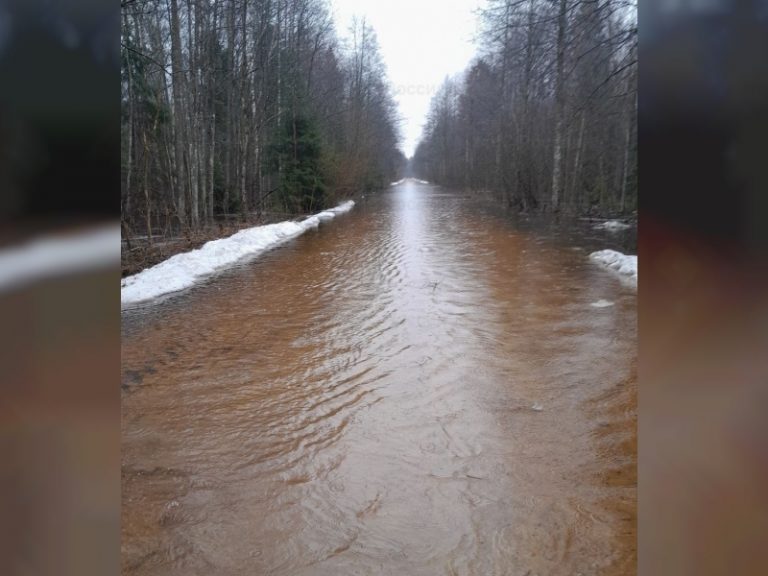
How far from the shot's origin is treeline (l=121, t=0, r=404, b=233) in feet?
40.9

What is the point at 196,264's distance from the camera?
33.8 ft

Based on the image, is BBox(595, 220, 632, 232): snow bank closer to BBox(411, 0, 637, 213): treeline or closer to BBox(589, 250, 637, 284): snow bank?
BBox(411, 0, 637, 213): treeline

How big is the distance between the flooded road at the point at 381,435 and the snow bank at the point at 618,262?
1.71 m

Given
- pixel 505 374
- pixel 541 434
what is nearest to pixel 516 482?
pixel 541 434

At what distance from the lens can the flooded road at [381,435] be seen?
265 centimetres

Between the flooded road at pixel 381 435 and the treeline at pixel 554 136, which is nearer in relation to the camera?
the flooded road at pixel 381 435

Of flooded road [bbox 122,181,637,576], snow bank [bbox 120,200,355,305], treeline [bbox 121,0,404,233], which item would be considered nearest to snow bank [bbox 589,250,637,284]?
flooded road [bbox 122,181,637,576]

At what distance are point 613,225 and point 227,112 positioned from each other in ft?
41.0

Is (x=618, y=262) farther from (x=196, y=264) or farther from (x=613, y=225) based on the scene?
(x=613, y=225)
